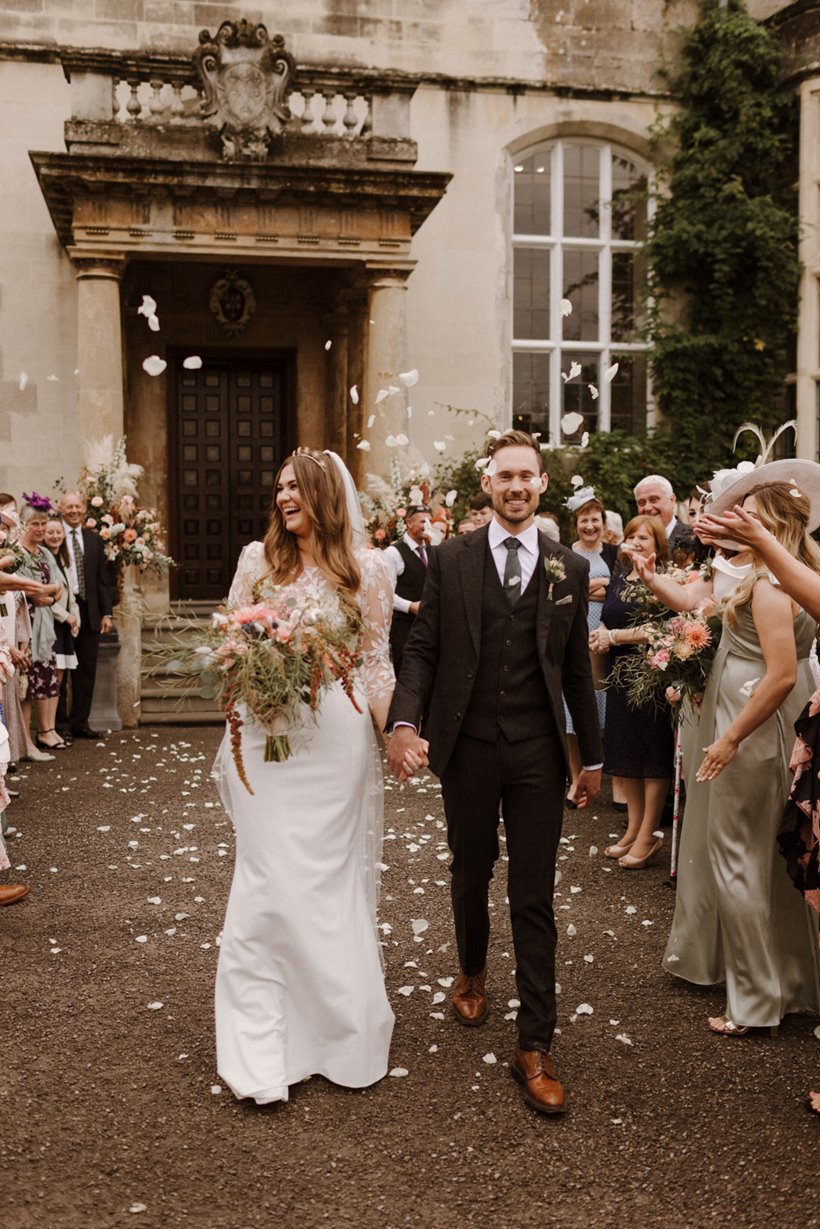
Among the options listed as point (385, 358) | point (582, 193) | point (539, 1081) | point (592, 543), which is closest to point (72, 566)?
point (385, 358)

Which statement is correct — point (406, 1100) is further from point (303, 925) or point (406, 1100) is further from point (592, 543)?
point (592, 543)


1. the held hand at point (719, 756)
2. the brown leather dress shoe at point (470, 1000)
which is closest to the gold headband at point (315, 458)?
the held hand at point (719, 756)

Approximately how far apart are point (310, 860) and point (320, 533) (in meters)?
1.20

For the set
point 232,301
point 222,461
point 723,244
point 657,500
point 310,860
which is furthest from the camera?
point 222,461

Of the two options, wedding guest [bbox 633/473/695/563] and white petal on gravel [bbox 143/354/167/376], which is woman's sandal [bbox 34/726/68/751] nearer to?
white petal on gravel [bbox 143/354/167/376]

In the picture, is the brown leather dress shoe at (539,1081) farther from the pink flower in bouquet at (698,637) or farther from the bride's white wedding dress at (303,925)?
the pink flower in bouquet at (698,637)

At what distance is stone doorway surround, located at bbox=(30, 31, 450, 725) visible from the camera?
1163cm

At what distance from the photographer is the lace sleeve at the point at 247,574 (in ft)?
14.5

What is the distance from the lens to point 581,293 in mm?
16172

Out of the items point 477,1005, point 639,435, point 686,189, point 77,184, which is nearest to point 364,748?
point 477,1005

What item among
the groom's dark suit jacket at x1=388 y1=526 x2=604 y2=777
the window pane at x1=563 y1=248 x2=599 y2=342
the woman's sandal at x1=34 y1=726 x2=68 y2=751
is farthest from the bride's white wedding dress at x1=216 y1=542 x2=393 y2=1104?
the window pane at x1=563 y1=248 x2=599 y2=342

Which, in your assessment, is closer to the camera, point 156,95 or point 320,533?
point 320,533

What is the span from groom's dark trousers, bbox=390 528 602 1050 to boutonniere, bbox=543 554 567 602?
0.6 inches

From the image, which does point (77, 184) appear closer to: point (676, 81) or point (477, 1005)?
point (676, 81)
